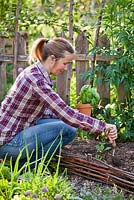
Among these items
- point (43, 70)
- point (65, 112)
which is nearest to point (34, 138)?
point (65, 112)

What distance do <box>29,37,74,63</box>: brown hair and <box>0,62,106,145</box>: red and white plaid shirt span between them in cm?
10

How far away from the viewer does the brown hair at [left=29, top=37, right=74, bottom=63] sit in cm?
396

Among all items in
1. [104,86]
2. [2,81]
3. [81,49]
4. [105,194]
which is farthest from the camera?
[2,81]

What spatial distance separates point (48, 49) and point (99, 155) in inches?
41.2

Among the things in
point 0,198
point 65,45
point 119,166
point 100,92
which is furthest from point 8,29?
point 0,198

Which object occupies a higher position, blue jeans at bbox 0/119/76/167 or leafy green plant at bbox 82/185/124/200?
blue jeans at bbox 0/119/76/167

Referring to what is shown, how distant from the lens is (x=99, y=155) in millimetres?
4305

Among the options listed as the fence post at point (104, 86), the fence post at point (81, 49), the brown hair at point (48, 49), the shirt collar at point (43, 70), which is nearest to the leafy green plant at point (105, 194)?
the shirt collar at point (43, 70)

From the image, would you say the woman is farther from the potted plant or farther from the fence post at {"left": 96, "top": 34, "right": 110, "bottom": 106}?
the fence post at {"left": 96, "top": 34, "right": 110, "bottom": 106}

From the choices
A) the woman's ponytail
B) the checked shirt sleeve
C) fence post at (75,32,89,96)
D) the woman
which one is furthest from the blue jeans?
fence post at (75,32,89,96)

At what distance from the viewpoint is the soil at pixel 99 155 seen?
3.96m

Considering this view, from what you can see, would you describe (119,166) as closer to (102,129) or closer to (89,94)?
(102,129)

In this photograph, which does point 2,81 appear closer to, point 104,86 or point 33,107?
point 104,86

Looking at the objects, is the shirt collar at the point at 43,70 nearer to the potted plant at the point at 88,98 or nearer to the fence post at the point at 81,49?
the potted plant at the point at 88,98
